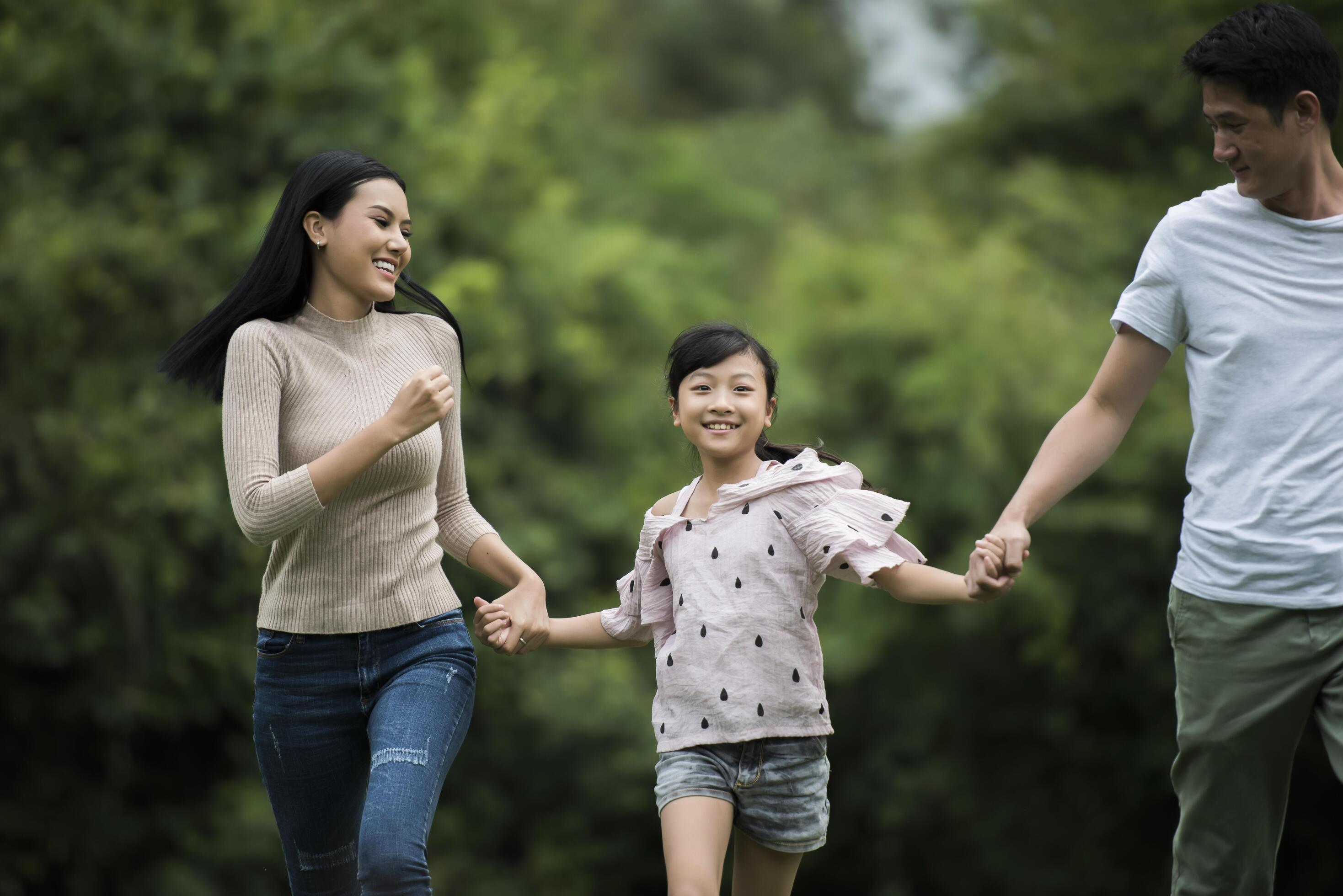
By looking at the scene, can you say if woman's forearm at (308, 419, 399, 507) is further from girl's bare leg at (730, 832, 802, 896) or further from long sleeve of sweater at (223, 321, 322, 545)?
girl's bare leg at (730, 832, 802, 896)

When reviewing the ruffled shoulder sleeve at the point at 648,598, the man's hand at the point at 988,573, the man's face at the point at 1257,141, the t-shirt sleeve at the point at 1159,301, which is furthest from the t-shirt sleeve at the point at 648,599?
the man's face at the point at 1257,141

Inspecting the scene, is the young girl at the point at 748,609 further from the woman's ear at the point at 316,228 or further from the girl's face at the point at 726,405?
the woman's ear at the point at 316,228

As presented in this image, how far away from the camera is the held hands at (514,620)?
3.18 meters

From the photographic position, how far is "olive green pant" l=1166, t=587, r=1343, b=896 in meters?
2.70

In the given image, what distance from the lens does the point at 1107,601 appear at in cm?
1233

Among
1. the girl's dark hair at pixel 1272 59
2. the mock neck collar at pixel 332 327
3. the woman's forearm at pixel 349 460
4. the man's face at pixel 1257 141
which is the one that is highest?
the girl's dark hair at pixel 1272 59

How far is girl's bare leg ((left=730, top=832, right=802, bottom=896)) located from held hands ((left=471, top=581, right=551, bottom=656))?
0.66 meters

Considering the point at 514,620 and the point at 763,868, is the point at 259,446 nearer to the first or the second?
the point at 514,620

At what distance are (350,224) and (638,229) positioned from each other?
1115cm

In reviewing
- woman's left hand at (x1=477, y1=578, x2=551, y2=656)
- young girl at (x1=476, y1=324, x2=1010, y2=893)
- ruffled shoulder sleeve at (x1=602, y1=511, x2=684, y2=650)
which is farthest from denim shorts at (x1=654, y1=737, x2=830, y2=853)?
woman's left hand at (x1=477, y1=578, x2=551, y2=656)

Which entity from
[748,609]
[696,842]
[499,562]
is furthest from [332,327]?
[696,842]

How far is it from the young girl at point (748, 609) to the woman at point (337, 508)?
0.87ft

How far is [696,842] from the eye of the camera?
2.84 metres

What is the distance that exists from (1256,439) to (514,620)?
165cm
